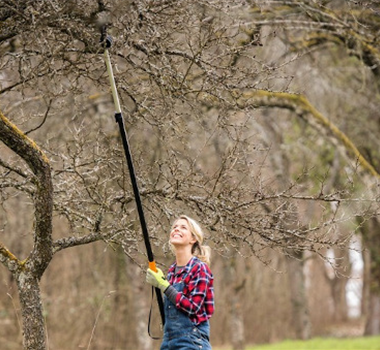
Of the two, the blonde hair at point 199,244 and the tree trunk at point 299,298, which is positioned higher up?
the tree trunk at point 299,298

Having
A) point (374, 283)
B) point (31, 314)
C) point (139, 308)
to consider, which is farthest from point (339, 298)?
point (31, 314)

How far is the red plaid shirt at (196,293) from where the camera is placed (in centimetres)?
469

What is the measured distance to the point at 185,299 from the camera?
4680 mm

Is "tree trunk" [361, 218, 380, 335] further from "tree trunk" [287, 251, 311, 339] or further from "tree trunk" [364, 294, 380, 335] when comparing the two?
"tree trunk" [287, 251, 311, 339]

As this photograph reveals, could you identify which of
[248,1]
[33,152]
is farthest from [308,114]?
[33,152]

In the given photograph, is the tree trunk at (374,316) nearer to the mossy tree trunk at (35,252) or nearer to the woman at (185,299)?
the mossy tree trunk at (35,252)

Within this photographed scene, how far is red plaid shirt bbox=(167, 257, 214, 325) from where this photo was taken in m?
4.69

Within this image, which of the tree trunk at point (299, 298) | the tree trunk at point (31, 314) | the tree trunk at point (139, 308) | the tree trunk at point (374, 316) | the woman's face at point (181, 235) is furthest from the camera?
the tree trunk at point (374, 316)

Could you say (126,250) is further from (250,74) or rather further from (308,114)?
(308,114)

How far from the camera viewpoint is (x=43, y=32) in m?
4.82

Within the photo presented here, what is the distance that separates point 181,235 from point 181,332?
676 millimetres

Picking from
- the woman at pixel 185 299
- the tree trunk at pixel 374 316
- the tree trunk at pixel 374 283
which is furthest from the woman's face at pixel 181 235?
the tree trunk at pixel 374 316

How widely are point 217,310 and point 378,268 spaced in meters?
4.80

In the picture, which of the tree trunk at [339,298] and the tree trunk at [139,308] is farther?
the tree trunk at [339,298]
